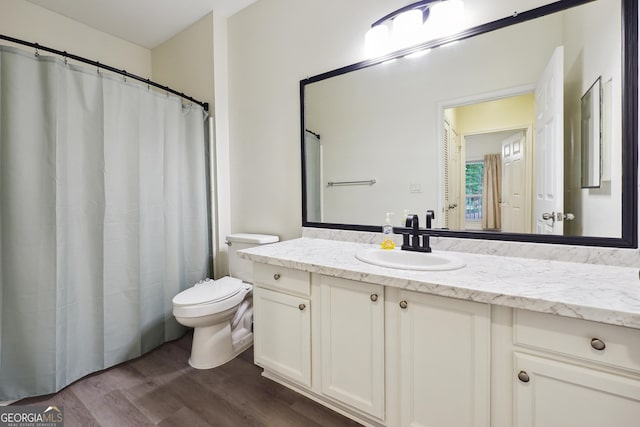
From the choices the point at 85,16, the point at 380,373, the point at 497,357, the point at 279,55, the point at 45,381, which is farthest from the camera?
the point at 85,16

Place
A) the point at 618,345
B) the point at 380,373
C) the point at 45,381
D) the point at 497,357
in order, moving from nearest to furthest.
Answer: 1. the point at 618,345
2. the point at 497,357
3. the point at 380,373
4. the point at 45,381

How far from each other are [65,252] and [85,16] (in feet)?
6.61

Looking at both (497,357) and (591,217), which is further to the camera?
(591,217)

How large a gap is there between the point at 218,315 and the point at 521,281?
62.7 inches

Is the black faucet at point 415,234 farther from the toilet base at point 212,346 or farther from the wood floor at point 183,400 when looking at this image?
the toilet base at point 212,346

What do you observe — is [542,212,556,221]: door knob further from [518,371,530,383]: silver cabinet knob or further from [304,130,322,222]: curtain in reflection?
[304,130,322,222]: curtain in reflection

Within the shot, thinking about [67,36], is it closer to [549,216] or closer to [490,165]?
[490,165]

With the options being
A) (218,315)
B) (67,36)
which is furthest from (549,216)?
(67,36)

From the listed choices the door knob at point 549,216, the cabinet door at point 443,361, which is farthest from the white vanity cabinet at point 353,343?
the door knob at point 549,216

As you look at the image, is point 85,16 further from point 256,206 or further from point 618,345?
point 618,345

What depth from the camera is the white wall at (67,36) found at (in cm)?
205

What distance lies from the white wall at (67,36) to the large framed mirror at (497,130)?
6.77ft

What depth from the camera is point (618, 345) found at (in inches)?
30.6

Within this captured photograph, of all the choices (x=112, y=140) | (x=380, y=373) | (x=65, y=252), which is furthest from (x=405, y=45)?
(x=65, y=252)
